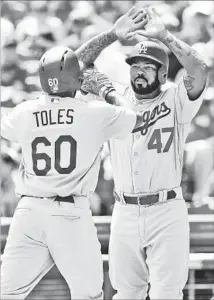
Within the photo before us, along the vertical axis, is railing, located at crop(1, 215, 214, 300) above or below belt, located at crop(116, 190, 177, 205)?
below

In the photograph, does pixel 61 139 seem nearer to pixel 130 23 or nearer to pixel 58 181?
pixel 58 181

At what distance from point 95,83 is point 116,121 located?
303mm

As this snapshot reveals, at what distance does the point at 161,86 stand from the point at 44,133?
0.73 m

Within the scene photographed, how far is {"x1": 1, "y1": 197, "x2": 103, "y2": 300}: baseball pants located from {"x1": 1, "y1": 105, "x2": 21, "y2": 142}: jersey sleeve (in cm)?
28

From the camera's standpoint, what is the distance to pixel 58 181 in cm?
Result: 258

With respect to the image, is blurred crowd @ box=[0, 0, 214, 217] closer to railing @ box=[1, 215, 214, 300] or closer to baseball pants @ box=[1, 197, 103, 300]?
railing @ box=[1, 215, 214, 300]

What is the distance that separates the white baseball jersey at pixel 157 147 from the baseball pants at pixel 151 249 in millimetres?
97

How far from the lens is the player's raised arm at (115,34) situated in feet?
9.72

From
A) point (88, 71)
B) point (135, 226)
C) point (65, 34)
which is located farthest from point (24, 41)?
point (135, 226)

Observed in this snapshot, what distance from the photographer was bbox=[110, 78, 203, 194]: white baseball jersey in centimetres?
293

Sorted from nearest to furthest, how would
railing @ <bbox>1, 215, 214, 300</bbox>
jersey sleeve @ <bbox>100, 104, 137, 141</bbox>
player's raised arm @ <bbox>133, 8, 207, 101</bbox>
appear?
jersey sleeve @ <bbox>100, 104, 137, 141</bbox>
player's raised arm @ <bbox>133, 8, 207, 101</bbox>
railing @ <bbox>1, 215, 214, 300</bbox>

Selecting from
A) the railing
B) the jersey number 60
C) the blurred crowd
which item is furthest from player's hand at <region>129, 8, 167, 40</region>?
the railing

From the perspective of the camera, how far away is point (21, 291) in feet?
8.44

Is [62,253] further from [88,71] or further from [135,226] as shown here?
[88,71]
